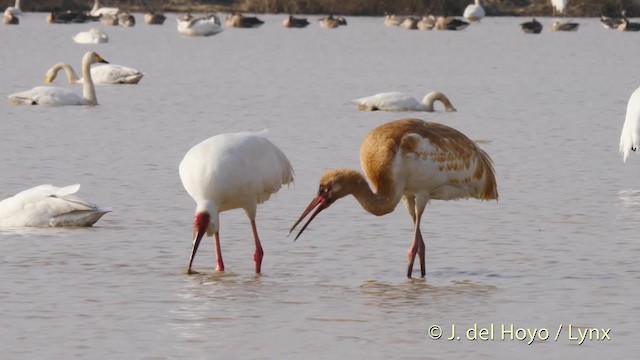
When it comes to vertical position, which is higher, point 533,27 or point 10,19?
point 533,27

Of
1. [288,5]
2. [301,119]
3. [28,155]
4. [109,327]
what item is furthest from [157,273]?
[288,5]

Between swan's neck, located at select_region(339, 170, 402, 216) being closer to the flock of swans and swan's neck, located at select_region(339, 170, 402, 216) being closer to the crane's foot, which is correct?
the flock of swans

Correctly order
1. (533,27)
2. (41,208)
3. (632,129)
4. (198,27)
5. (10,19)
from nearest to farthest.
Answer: (41,208) → (632,129) → (198,27) → (533,27) → (10,19)

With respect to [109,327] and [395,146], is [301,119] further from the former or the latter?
[109,327]

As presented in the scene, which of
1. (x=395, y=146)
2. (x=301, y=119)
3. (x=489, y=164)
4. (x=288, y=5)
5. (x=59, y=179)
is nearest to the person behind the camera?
(x=395, y=146)

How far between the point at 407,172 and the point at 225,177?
43.6 inches

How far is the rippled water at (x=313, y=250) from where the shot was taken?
773 centimetres

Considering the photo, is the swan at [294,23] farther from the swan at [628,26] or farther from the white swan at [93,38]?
the white swan at [93,38]

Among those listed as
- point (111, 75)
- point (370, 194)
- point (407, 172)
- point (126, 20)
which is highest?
point (407, 172)

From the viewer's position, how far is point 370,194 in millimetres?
9297

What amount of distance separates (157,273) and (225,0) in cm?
7430

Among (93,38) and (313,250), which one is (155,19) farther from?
(313,250)

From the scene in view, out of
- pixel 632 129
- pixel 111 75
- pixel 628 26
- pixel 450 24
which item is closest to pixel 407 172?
pixel 632 129

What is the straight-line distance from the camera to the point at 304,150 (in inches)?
649
